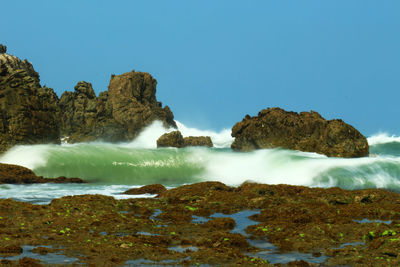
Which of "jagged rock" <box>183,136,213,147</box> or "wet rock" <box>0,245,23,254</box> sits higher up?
"jagged rock" <box>183,136,213,147</box>

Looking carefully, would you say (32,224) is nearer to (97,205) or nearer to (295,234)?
(97,205)

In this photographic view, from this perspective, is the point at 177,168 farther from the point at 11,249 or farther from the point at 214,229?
the point at 11,249

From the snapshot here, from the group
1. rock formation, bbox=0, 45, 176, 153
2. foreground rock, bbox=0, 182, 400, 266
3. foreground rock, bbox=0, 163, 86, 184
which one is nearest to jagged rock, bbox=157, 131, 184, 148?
rock formation, bbox=0, 45, 176, 153

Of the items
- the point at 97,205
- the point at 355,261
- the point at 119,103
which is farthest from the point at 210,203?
the point at 119,103

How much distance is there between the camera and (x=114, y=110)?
96375 millimetres

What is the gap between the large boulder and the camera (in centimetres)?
8312

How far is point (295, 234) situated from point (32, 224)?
1013 cm

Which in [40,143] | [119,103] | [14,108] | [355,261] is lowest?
[355,261]

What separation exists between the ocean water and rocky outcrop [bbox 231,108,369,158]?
314cm

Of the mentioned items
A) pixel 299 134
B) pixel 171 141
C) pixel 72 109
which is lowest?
pixel 299 134

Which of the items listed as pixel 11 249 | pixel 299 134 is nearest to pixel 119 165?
pixel 299 134

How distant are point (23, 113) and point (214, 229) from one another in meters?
41.5

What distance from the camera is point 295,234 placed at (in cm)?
1494

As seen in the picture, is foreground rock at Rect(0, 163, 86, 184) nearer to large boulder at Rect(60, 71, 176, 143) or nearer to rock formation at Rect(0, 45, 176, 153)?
rock formation at Rect(0, 45, 176, 153)
